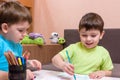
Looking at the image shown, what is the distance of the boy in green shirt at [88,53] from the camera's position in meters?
1.13

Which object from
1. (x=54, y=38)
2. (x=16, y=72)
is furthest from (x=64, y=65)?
(x=54, y=38)

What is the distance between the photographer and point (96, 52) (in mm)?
1183

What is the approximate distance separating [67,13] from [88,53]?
3.38 feet

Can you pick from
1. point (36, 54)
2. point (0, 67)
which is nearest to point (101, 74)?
point (0, 67)

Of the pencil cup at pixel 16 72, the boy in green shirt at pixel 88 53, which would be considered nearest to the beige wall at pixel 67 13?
the boy in green shirt at pixel 88 53

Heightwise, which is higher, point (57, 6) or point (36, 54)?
point (57, 6)

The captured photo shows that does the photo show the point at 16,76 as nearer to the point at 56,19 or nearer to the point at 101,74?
the point at 101,74

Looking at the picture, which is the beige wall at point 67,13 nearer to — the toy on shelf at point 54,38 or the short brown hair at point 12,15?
the toy on shelf at point 54,38

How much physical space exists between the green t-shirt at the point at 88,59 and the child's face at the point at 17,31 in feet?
1.21

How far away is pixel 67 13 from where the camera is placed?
2160mm

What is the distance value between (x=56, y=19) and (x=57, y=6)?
0.41 ft

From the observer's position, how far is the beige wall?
1968 mm

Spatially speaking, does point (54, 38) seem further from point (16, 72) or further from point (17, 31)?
point (16, 72)

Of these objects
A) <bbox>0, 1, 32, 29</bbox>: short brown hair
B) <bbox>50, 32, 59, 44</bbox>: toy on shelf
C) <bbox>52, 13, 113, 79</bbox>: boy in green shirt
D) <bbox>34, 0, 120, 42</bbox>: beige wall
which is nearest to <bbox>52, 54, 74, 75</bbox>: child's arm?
<bbox>52, 13, 113, 79</bbox>: boy in green shirt
